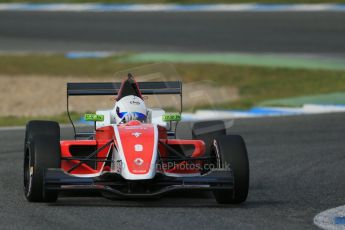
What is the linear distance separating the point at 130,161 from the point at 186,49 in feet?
59.1

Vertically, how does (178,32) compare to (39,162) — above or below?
below

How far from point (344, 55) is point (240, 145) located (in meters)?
16.0

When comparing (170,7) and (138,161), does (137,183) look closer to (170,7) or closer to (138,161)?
(138,161)

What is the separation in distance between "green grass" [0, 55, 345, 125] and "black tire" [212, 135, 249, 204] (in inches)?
313

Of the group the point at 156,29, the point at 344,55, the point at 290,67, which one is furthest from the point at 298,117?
the point at 156,29

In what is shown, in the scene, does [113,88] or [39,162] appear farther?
[113,88]

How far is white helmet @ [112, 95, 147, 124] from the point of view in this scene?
35.0ft

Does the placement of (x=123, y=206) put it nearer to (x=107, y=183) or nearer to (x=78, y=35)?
(x=107, y=183)

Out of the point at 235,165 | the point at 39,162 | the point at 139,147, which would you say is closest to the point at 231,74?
the point at 235,165

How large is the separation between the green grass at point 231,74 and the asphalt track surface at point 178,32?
1586 millimetres

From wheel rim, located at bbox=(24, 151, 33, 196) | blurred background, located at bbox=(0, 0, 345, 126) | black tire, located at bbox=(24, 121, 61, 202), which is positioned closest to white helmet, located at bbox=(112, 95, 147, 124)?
black tire, located at bbox=(24, 121, 61, 202)

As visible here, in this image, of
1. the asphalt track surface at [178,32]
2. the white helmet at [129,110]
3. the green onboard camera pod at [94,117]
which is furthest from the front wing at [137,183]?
the asphalt track surface at [178,32]

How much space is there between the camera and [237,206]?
9.82m

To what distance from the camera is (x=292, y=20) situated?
31547 millimetres
